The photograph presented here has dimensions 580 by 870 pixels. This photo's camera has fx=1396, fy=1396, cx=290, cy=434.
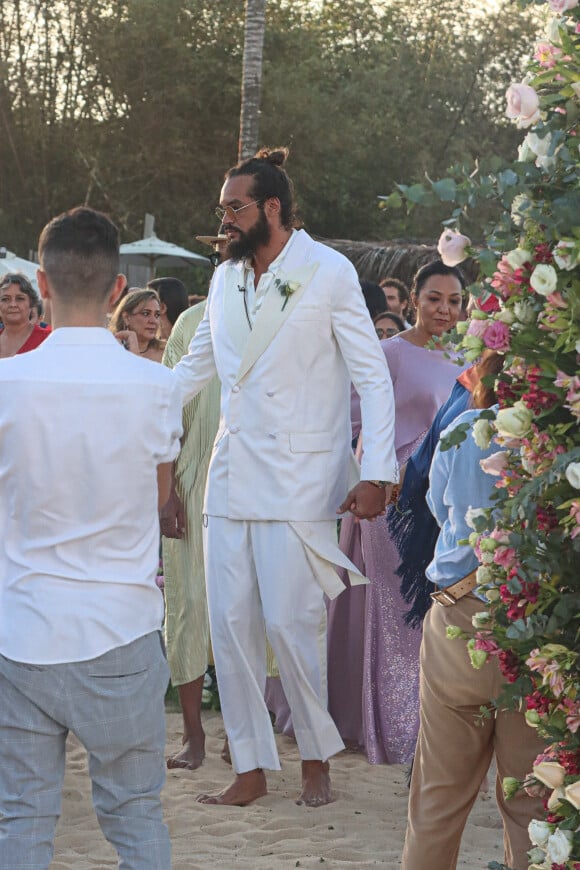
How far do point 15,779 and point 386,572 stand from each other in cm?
324

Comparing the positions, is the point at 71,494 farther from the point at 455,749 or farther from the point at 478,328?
the point at 455,749

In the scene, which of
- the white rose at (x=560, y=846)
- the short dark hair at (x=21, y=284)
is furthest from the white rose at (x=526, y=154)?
the short dark hair at (x=21, y=284)

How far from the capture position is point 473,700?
149 inches

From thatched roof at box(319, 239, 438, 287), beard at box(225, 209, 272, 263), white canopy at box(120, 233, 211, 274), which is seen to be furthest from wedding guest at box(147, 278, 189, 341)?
white canopy at box(120, 233, 211, 274)

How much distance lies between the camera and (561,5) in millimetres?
2828

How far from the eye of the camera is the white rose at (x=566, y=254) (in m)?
2.71

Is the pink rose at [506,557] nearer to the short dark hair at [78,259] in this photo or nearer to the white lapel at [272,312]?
the short dark hair at [78,259]

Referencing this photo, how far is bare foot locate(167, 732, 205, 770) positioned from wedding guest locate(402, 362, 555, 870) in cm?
226

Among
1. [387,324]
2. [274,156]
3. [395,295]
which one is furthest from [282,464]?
[395,295]

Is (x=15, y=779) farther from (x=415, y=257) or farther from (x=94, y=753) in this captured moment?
(x=415, y=257)

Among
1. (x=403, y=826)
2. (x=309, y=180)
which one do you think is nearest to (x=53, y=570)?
(x=403, y=826)

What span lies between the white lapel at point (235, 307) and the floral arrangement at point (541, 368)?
259 centimetres

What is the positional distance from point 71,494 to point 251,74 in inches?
712

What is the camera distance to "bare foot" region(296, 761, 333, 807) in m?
5.62
